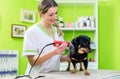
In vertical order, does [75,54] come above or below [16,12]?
below

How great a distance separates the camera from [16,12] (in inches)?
141

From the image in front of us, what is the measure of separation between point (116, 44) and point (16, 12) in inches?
67.7

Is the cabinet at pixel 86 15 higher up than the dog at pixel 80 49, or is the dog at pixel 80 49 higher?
the cabinet at pixel 86 15

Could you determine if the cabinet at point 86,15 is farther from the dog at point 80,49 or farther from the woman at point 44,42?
the dog at point 80,49

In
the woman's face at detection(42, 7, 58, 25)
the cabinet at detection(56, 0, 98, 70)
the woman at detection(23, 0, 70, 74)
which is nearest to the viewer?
the woman at detection(23, 0, 70, 74)

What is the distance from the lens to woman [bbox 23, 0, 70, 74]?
1.45m

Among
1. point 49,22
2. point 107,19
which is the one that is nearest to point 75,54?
point 49,22

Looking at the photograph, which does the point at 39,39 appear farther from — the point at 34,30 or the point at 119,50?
the point at 119,50

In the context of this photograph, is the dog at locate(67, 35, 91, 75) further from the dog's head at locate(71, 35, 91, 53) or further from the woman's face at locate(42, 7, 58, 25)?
the woman's face at locate(42, 7, 58, 25)

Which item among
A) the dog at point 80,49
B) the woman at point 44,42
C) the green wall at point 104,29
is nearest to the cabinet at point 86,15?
the green wall at point 104,29

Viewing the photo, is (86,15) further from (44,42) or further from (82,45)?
(82,45)

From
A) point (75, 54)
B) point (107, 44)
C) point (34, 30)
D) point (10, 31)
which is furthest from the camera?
point (107, 44)

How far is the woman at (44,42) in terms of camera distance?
1451 millimetres

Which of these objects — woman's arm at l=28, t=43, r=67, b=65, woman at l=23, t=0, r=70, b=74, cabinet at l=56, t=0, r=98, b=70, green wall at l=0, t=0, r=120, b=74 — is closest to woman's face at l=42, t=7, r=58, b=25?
woman at l=23, t=0, r=70, b=74
